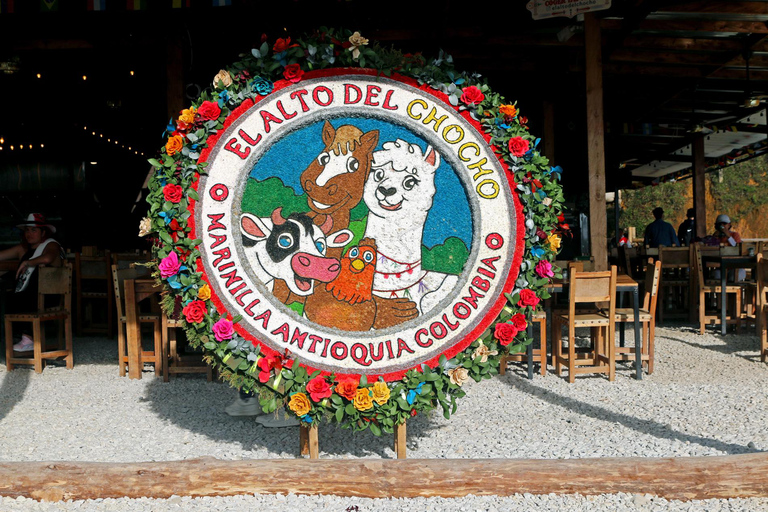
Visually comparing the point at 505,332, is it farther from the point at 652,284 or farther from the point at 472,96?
the point at 652,284

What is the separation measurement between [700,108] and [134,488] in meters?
11.2

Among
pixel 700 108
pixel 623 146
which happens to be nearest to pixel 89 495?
pixel 700 108

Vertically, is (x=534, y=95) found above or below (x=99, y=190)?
above

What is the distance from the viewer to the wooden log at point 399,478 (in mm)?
2494

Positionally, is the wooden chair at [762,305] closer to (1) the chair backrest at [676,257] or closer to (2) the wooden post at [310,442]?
(1) the chair backrest at [676,257]

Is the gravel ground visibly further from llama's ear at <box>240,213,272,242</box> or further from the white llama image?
llama's ear at <box>240,213,272,242</box>

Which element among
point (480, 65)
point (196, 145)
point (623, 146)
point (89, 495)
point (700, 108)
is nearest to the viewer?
point (89, 495)

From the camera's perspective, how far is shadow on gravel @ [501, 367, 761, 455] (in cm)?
351

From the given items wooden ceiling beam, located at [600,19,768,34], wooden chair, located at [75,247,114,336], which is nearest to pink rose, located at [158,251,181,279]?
wooden chair, located at [75,247,114,336]

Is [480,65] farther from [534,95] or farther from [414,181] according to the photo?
[414,181]

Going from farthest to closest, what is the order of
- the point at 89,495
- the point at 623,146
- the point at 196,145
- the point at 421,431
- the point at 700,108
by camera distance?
the point at 623,146 < the point at 700,108 < the point at 421,431 < the point at 196,145 < the point at 89,495

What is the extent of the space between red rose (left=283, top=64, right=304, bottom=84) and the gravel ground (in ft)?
5.64

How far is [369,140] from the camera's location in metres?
2.93

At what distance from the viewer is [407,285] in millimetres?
2947
